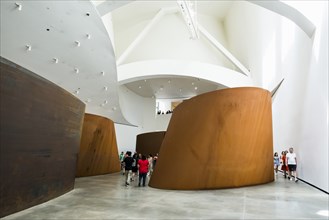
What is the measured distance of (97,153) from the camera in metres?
11.7

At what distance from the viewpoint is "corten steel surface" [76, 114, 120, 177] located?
10844 millimetres

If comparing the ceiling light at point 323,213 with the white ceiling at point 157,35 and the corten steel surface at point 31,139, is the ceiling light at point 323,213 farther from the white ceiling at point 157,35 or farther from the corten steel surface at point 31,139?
the white ceiling at point 157,35

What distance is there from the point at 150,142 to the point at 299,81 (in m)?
13.7

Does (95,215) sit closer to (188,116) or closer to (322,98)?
(188,116)

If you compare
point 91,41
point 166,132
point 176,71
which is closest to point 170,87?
point 176,71

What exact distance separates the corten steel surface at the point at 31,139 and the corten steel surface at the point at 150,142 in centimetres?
1405

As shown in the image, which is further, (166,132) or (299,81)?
(299,81)

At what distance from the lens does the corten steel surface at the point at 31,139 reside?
405 cm

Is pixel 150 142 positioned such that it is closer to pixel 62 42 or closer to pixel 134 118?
pixel 134 118

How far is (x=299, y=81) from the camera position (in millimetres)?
9555

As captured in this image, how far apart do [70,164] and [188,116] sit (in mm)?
3662

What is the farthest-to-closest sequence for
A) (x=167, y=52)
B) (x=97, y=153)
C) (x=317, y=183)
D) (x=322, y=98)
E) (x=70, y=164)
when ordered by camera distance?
(x=167, y=52) < (x=97, y=153) < (x=317, y=183) < (x=322, y=98) < (x=70, y=164)

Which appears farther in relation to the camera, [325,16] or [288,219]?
[325,16]

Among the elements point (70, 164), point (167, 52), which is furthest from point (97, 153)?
point (167, 52)
